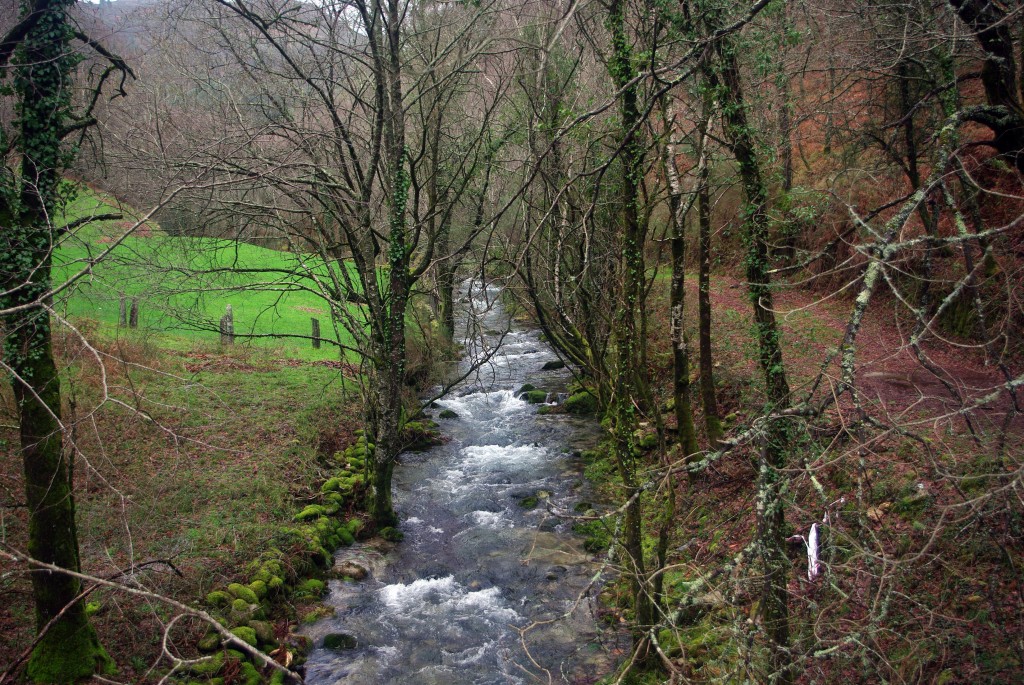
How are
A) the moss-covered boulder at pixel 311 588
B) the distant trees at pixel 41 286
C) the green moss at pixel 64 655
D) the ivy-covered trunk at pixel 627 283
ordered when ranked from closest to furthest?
the distant trees at pixel 41 286, the green moss at pixel 64 655, the ivy-covered trunk at pixel 627 283, the moss-covered boulder at pixel 311 588

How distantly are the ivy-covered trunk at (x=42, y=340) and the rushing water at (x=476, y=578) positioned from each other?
280 cm

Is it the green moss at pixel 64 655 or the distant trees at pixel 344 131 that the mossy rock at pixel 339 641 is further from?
the distant trees at pixel 344 131

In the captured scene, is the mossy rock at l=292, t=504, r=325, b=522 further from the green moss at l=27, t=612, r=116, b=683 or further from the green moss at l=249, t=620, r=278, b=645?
the green moss at l=27, t=612, r=116, b=683

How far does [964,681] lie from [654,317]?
39.9 ft

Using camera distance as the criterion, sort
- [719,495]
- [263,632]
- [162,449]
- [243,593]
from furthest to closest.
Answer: [162,449]
[719,495]
[243,593]
[263,632]

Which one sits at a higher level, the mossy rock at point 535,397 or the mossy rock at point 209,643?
the mossy rock at point 535,397

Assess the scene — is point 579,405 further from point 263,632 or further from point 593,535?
point 263,632

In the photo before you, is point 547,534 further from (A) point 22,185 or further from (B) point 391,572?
(A) point 22,185

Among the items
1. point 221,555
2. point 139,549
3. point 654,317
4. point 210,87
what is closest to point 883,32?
point 654,317

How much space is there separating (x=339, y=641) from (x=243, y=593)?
4.61ft

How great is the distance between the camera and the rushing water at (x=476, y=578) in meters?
8.45

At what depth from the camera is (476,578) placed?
1055 centimetres

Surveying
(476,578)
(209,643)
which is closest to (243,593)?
(209,643)

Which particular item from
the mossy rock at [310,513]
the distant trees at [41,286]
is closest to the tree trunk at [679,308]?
the mossy rock at [310,513]
